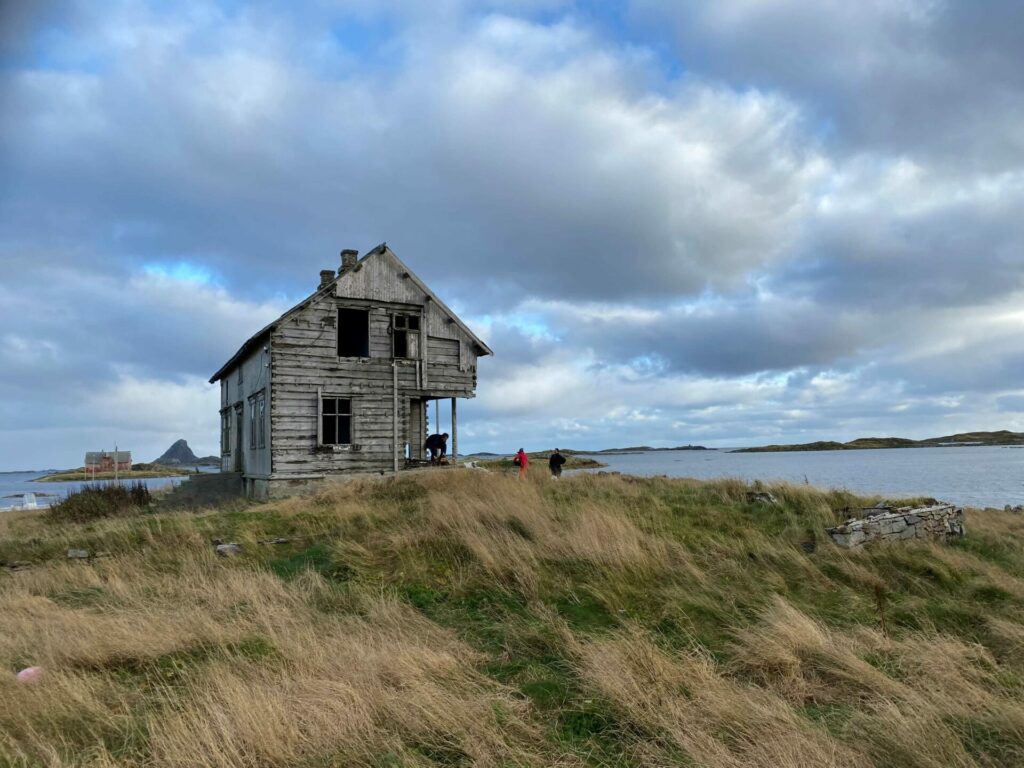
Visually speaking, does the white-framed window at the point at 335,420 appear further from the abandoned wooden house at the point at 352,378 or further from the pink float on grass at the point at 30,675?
the pink float on grass at the point at 30,675

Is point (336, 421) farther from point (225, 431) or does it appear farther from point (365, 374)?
point (225, 431)

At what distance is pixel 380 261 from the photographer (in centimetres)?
2166

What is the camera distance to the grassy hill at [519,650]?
13.3 ft

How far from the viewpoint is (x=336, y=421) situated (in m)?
20.9

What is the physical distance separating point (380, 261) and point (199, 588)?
50.0 feet

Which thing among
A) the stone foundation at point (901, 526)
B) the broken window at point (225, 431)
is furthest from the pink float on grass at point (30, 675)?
the broken window at point (225, 431)

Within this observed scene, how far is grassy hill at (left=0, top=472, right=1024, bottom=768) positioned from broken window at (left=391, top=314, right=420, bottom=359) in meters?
11.0

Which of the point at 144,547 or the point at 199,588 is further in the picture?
the point at 144,547

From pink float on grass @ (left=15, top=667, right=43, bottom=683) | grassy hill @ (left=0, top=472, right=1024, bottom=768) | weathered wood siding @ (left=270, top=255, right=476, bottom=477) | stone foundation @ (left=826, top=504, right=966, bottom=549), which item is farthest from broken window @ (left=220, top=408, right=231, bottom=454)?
stone foundation @ (left=826, top=504, right=966, bottom=549)

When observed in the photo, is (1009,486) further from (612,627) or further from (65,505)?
(65,505)

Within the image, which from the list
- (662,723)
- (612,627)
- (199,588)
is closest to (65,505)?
(199,588)

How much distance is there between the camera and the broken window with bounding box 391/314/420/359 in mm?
22062

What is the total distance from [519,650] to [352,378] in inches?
635

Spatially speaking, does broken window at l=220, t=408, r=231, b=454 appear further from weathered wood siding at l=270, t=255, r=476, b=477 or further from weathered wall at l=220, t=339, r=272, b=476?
weathered wood siding at l=270, t=255, r=476, b=477
